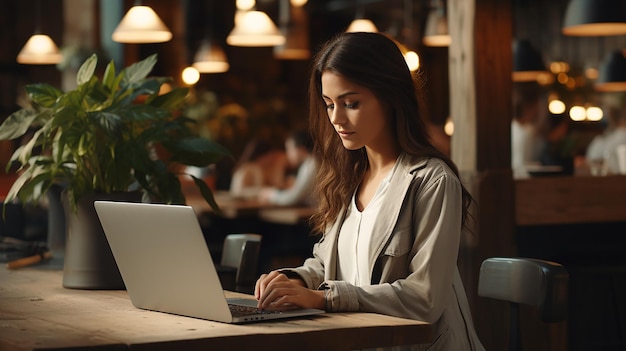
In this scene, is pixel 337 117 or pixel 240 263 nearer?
pixel 337 117

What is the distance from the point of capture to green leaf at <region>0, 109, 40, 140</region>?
134 inches

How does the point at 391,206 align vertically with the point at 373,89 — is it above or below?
below

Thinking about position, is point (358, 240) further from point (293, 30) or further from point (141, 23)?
point (293, 30)

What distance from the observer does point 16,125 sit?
344 centimetres

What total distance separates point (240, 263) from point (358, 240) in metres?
0.80

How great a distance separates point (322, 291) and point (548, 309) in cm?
55

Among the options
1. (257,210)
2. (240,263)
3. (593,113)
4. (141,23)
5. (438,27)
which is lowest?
(257,210)

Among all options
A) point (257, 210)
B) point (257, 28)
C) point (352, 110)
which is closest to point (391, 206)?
point (352, 110)

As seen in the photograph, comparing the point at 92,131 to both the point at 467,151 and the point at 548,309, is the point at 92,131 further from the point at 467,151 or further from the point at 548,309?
the point at 467,151

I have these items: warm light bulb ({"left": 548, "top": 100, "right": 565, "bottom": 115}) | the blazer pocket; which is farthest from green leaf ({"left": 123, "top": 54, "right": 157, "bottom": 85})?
warm light bulb ({"left": 548, "top": 100, "right": 565, "bottom": 115})

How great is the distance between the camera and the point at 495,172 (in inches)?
202

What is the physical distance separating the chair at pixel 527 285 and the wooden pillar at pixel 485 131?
2300 mm

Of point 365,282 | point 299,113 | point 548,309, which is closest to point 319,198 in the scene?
point 365,282

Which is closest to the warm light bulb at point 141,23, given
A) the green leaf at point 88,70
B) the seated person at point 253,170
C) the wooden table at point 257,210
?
the wooden table at point 257,210
